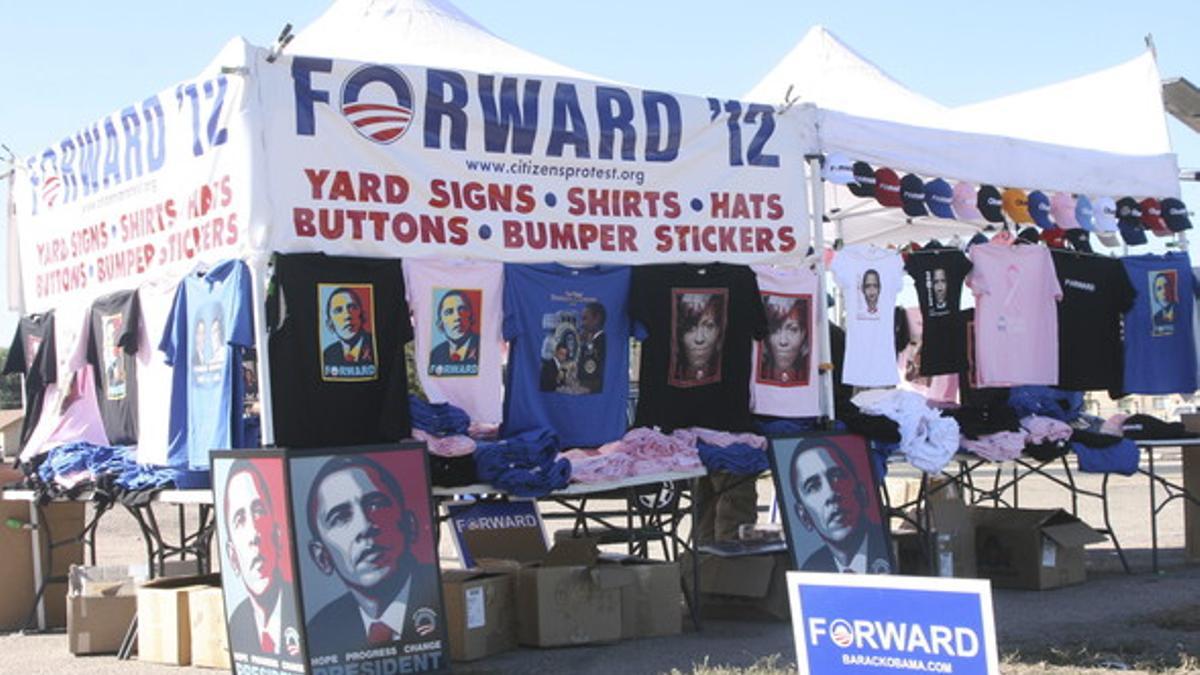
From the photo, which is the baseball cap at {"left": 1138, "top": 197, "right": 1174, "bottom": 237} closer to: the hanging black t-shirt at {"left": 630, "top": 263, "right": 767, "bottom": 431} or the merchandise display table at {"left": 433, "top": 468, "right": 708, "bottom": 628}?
the hanging black t-shirt at {"left": 630, "top": 263, "right": 767, "bottom": 431}

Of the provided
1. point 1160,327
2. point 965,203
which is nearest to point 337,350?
point 965,203

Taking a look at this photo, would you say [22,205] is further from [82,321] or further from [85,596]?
[85,596]

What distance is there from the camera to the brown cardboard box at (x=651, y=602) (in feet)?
36.5

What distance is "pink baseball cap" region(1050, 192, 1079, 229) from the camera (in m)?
13.8

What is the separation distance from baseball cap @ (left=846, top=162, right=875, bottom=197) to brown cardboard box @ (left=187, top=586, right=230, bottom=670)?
5.37m

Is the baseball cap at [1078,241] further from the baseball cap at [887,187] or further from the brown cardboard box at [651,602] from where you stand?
the brown cardboard box at [651,602]

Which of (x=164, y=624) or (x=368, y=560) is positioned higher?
A: (x=368, y=560)

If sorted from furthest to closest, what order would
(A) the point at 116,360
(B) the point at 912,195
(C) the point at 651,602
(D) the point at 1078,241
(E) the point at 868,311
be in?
(D) the point at 1078,241 → (B) the point at 912,195 → (E) the point at 868,311 → (A) the point at 116,360 → (C) the point at 651,602

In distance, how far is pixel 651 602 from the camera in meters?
11.2

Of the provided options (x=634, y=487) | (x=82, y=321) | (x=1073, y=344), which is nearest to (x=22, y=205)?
(x=82, y=321)

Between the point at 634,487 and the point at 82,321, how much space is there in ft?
14.5

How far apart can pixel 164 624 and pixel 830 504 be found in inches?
180

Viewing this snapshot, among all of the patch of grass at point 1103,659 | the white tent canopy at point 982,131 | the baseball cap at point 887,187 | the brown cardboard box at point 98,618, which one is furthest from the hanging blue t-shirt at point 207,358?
the baseball cap at point 887,187

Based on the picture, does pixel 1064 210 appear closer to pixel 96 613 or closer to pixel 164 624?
pixel 164 624
